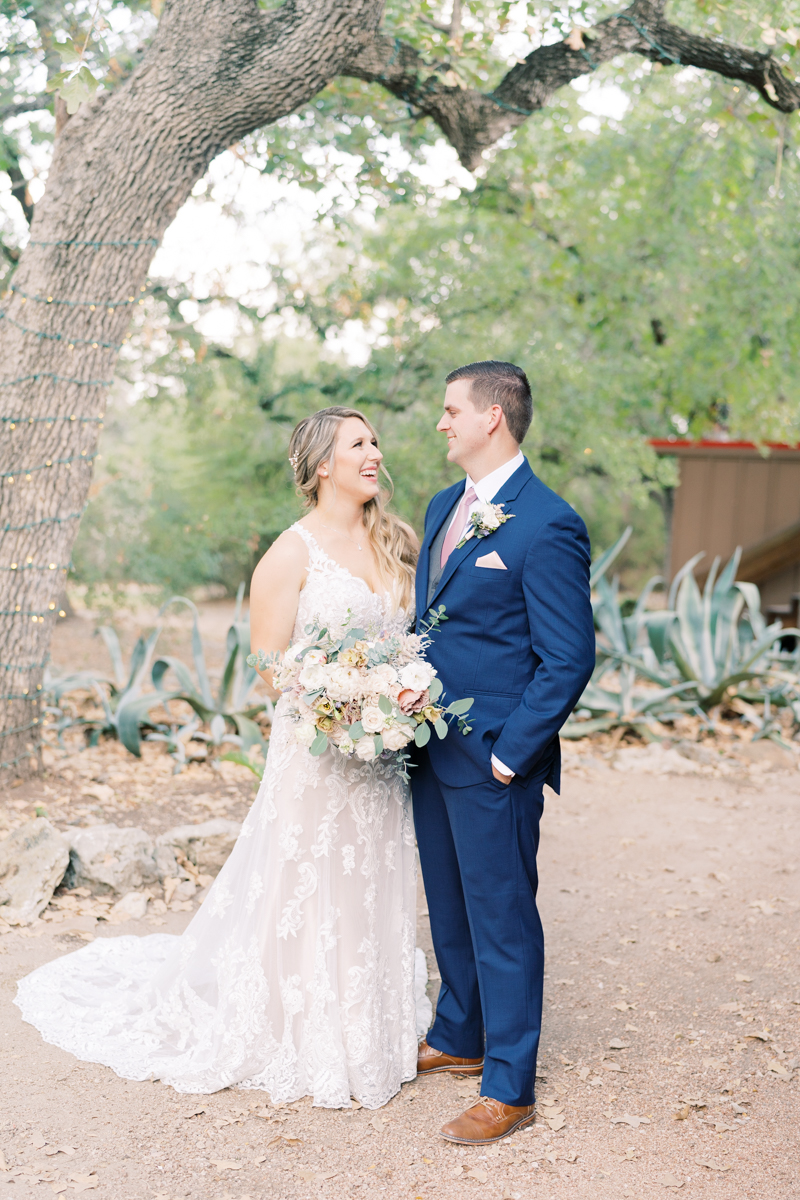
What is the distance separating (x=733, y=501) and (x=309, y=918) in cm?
1027

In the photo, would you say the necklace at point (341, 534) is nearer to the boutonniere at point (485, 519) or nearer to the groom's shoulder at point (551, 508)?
the boutonniere at point (485, 519)

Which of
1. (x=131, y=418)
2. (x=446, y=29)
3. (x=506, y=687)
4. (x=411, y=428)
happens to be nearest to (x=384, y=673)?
(x=506, y=687)

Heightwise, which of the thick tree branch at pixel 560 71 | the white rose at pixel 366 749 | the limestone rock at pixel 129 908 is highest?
the thick tree branch at pixel 560 71

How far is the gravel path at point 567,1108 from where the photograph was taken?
276 cm

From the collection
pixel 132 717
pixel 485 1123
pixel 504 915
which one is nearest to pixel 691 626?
pixel 132 717

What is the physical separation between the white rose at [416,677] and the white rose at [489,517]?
0.47m

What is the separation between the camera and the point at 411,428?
32.7 feet

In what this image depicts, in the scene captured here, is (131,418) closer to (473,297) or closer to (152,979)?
(473,297)

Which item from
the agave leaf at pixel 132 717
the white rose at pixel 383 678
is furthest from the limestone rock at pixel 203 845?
the white rose at pixel 383 678

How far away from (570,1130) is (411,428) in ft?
25.1

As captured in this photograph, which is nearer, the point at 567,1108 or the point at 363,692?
the point at 363,692

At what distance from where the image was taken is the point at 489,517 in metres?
2.99

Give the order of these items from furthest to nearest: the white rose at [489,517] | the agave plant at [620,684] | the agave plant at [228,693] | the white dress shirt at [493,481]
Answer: the agave plant at [620,684] < the agave plant at [228,693] < the white dress shirt at [493,481] < the white rose at [489,517]

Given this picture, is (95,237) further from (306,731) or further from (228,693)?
(306,731)
